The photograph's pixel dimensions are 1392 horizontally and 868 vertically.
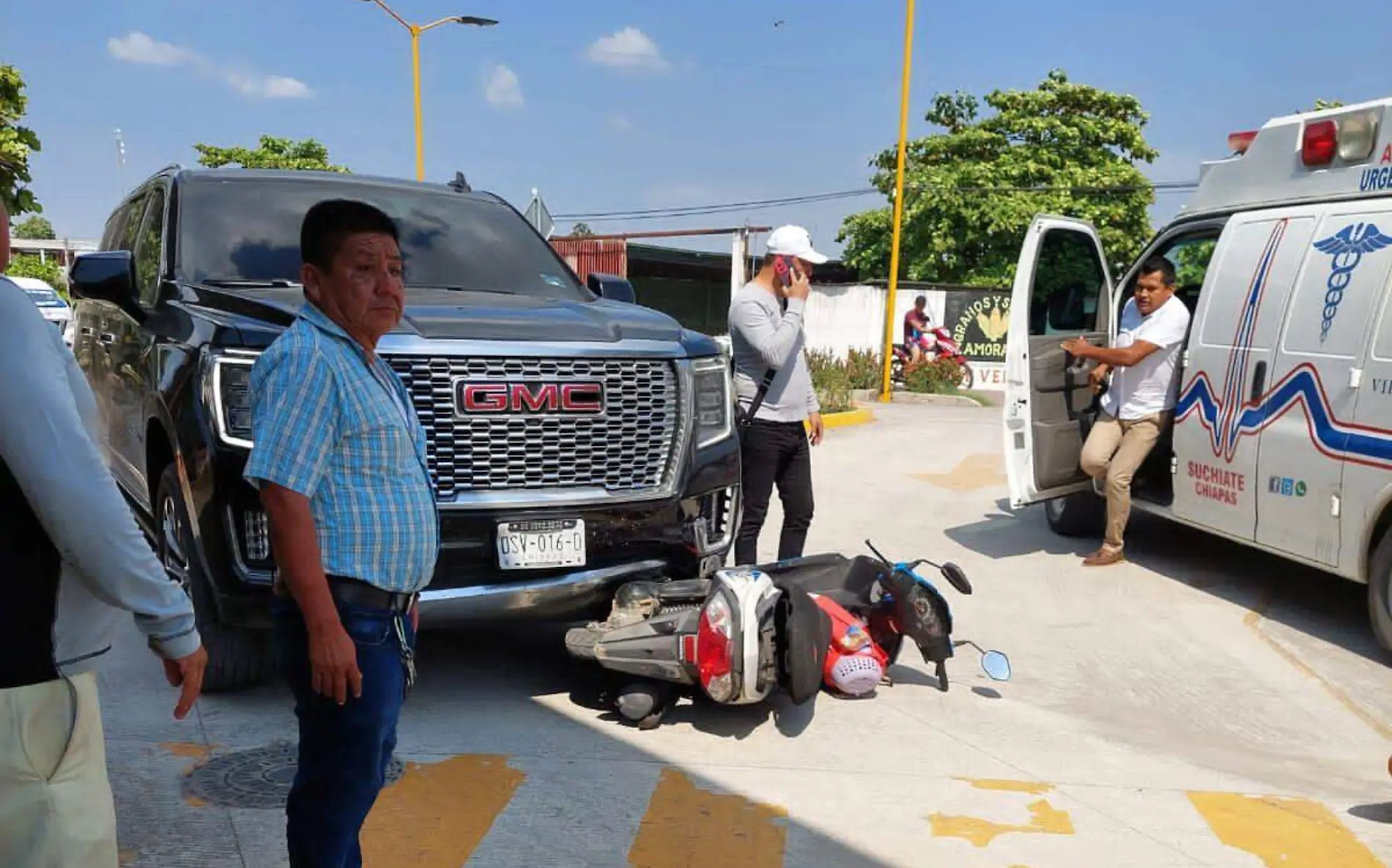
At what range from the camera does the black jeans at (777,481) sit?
5590 millimetres

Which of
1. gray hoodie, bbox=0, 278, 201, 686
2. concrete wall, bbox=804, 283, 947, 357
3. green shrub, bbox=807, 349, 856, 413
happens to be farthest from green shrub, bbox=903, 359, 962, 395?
gray hoodie, bbox=0, 278, 201, 686

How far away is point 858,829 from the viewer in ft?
11.6

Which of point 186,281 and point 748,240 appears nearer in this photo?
point 186,281

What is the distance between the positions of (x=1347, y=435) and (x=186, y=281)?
18.1 feet

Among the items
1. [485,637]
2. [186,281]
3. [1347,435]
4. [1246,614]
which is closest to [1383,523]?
[1347,435]

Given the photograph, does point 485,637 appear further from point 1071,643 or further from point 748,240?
point 748,240

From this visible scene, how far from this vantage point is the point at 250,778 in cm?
371

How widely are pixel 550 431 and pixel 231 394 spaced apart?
114cm

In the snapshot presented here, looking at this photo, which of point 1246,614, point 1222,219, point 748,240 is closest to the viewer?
point 1246,614

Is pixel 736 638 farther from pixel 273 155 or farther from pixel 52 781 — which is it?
pixel 273 155

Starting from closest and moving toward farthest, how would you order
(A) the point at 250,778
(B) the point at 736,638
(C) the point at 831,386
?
(A) the point at 250,778 < (B) the point at 736,638 < (C) the point at 831,386

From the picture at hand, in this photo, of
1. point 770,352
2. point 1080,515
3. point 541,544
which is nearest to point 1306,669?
point 1080,515

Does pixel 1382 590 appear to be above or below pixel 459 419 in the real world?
below

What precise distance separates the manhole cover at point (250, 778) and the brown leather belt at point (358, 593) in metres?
1.32
